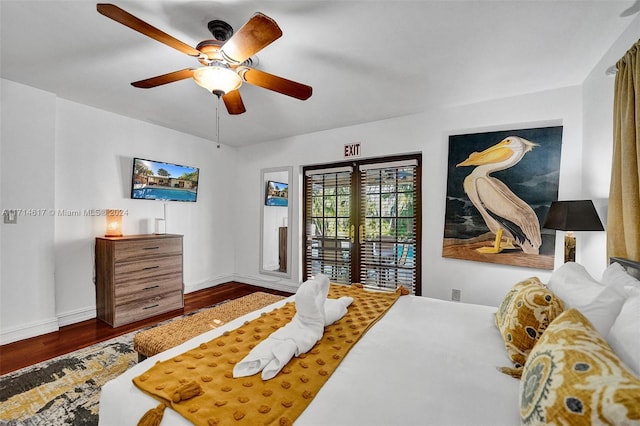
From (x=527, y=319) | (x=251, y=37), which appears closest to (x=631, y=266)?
(x=527, y=319)

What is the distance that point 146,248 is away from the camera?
335 centimetres

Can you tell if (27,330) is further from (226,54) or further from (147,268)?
(226,54)

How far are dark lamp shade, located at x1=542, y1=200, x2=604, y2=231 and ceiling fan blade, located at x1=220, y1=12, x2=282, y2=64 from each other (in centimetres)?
228

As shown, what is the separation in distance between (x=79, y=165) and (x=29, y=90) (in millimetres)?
810

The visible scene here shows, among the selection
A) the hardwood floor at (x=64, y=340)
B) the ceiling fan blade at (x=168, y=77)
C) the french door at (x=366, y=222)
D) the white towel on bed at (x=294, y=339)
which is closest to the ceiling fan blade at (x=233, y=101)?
the ceiling fan blade at (x=168, y=77)

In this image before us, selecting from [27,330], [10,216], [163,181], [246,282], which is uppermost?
[163,181]

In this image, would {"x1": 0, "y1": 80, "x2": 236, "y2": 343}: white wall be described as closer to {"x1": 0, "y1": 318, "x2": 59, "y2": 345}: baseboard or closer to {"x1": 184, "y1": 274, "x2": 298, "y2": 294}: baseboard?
{"x1": 0, "y1": 318, "x2": 59, "y2": 345}: baseboard

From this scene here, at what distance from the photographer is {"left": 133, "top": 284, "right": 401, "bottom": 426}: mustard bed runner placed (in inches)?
36.7

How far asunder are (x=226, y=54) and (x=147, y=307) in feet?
10.0

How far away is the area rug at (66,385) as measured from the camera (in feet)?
5.50

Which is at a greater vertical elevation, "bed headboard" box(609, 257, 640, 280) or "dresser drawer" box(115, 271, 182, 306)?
"bed headboard" box(609, 257, 640, 280)

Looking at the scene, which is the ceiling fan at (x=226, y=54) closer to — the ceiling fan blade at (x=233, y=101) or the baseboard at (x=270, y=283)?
the ceiling fan blade at (x=233, y=101)

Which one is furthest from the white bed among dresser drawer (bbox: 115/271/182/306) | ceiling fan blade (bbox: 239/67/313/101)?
dresser drawer (bbox: 115/271/182/306)

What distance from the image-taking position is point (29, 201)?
279 centimetres
